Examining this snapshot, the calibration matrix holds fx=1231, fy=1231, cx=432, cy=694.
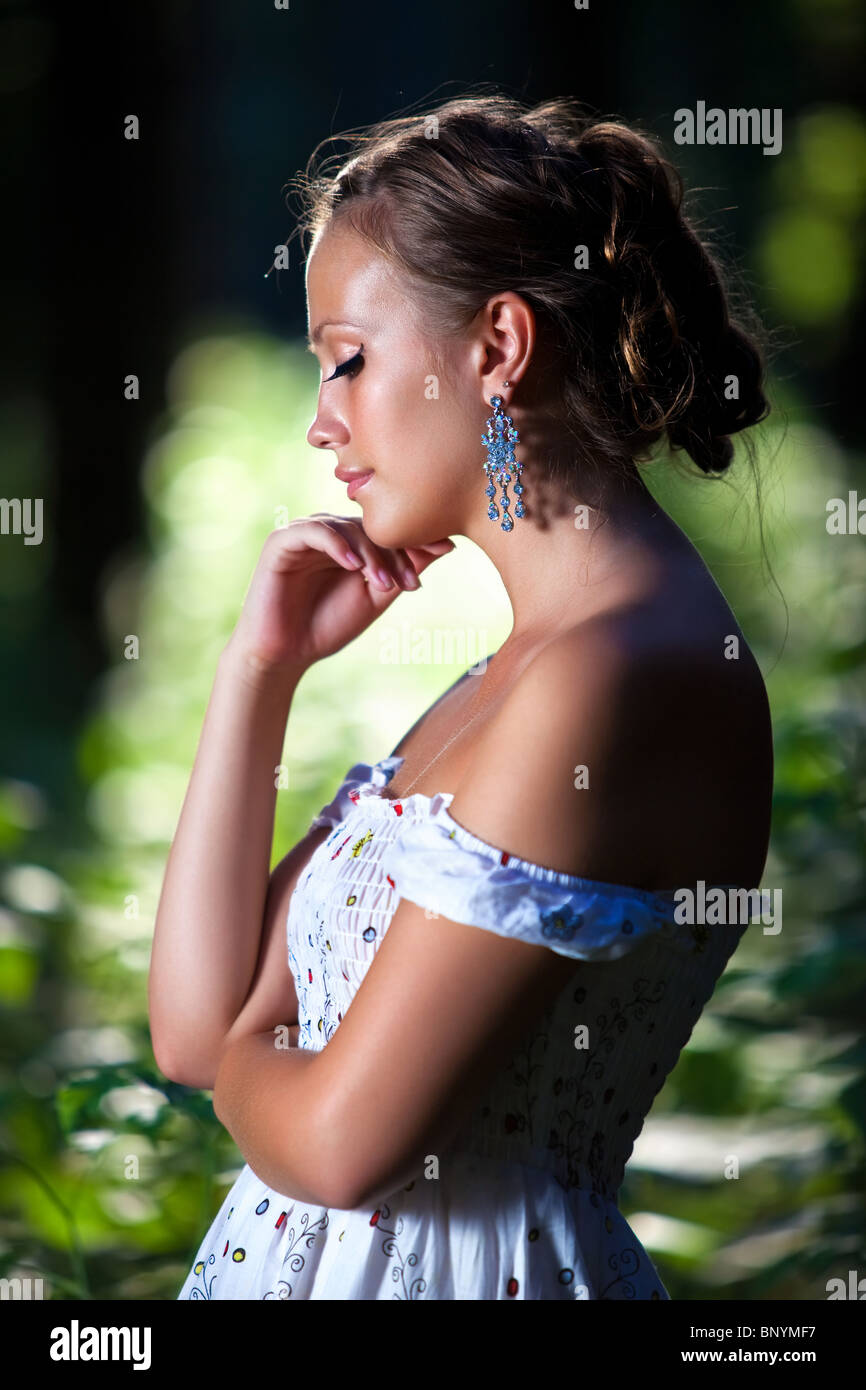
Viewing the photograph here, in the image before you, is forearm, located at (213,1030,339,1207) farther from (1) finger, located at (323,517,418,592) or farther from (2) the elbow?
(1) finger, located at (323,517,418,592)

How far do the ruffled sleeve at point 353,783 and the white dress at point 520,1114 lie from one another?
0.34 feet

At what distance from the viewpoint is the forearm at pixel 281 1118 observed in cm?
66

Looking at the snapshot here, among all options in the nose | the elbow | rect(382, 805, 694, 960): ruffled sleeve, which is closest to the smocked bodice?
rect(382, 805, 694, 960): ruffled sleeve

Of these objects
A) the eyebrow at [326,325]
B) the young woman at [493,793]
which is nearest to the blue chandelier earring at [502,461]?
the young woman at [493,793]

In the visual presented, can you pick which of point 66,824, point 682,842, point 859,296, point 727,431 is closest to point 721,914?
point 682,842

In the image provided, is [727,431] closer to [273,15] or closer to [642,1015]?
[642,1015]

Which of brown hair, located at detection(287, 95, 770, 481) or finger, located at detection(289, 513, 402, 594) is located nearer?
brown hair, located at detection(287, 95, 770, 481)

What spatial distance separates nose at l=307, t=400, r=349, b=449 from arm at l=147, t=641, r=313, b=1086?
0.71ft

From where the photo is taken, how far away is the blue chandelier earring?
78cm

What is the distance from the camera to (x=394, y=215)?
0.81 meters

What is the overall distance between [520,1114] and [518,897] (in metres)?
0.17

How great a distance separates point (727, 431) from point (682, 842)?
351mm

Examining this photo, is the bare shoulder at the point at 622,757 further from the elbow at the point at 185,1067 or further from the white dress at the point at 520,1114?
the elbow at the point at 185,1067

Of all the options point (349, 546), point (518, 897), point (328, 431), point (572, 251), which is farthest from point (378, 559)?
point (518, 897)
